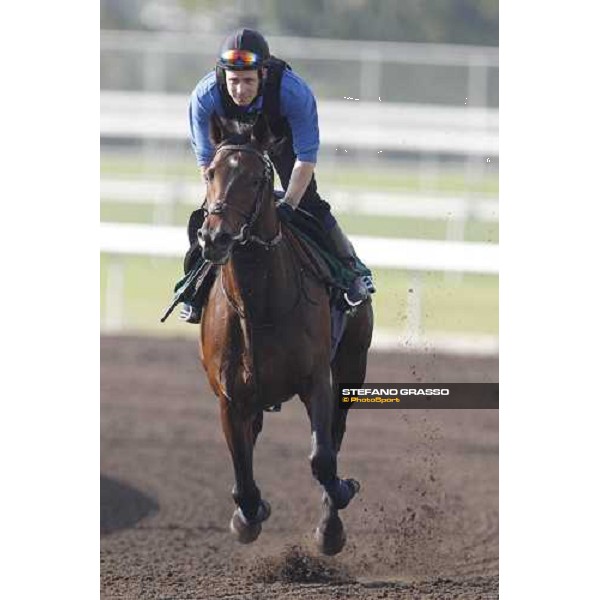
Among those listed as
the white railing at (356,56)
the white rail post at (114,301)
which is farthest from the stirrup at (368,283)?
the white railing at (356,56)

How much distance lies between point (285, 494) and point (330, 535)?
409cm

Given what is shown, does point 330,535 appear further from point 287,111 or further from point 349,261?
point 287,111

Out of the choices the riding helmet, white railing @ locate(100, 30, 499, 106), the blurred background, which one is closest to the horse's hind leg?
the riding helmet

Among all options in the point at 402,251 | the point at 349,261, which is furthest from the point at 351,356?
the point at 402,251

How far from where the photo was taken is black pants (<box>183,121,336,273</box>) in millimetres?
6078

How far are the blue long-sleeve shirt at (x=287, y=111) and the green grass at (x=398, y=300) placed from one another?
20.6ft

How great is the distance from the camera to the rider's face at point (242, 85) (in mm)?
5867

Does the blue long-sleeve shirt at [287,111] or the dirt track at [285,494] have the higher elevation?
the blue long-sleeve shirt at [287,111]

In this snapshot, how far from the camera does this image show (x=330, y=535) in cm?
657

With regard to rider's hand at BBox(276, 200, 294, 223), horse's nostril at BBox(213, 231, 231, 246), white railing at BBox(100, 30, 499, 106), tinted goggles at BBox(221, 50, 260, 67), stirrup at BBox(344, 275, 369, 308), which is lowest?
stirrup at BBox(344, 275, 369, 308)

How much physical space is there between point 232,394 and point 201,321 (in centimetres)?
37

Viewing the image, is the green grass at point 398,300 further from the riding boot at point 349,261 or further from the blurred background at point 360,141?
the riding boot at point 349,261

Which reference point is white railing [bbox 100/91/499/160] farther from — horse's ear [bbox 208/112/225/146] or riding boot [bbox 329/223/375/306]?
horse's ear [bbox 208/112/225/146]
